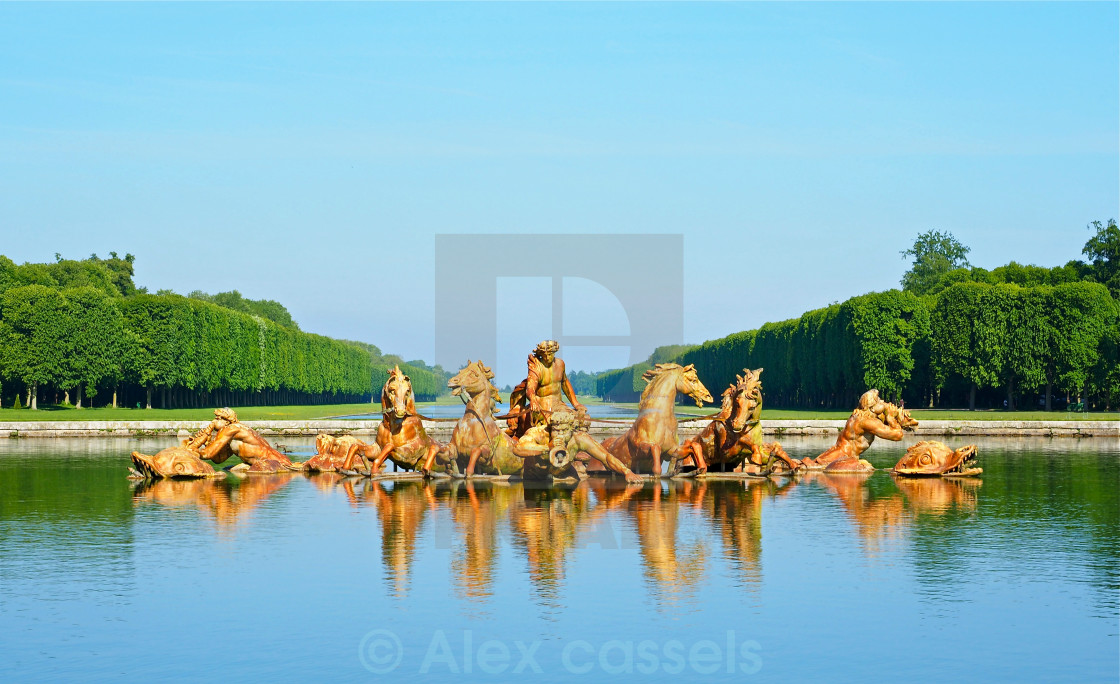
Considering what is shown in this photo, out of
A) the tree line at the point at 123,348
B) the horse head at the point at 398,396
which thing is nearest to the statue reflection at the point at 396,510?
the horse head at the point at 398,396

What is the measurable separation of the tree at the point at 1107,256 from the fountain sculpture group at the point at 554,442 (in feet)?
188

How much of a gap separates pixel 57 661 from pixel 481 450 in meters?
11.3

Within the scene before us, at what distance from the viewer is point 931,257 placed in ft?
324

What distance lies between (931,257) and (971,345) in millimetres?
44964

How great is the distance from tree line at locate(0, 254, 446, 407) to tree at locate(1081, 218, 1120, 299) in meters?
51.9

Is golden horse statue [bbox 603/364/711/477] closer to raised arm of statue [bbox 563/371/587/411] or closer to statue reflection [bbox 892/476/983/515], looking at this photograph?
raised arm of statue [bbox 563/371/587/411]

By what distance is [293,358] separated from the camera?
83.5 meters

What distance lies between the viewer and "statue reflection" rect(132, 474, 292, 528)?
572 inches

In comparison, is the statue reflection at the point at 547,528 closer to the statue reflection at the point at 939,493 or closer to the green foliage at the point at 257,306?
the statue reflection at the point at 939,493

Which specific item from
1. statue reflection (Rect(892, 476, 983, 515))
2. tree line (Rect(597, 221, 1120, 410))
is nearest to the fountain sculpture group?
statue reflection (Rect(892, 476, 983, 515))

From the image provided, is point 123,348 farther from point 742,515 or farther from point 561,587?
point 561,587

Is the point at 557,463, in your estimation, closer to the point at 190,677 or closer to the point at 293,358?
the point at 190,677

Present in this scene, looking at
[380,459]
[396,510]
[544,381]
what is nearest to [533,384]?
[544,381]

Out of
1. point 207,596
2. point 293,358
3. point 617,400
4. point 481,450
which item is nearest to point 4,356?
point 293,358
